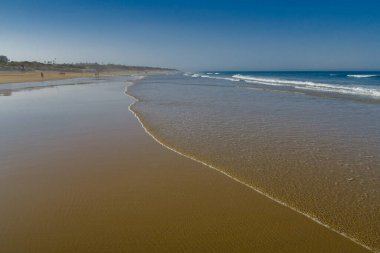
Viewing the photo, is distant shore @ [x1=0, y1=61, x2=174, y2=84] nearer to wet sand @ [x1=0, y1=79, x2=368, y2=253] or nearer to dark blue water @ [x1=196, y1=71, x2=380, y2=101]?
dark blue water @ [x1=196, y1=71, x2=380, y2=101]

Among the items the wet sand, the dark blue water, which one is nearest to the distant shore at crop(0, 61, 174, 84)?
the dark blue water

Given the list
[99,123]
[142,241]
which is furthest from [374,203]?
[99,123]

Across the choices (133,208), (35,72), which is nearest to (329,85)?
(133,208)

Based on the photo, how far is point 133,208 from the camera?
4.72m

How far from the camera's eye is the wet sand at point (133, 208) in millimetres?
3855

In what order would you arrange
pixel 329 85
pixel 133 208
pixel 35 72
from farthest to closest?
pixel 35 72 → pixel 329 85 → pixel 133 208

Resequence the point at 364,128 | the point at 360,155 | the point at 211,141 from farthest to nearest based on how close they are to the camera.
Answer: the point at 364,128
the point at 211,141
the point at 360,155

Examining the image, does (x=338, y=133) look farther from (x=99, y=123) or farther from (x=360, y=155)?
(x=99, y=123)

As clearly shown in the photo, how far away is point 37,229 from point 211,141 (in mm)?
5408

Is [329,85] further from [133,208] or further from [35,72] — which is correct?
[35,72]

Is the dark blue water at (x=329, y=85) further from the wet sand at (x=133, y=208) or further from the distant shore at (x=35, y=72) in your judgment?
the distant shore at (x=35, y=72)

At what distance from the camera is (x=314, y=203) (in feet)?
15.9

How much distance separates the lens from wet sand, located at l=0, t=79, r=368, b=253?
386 centimetres

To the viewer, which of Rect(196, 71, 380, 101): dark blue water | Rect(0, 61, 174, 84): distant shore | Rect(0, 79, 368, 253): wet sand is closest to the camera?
Rect(0, 79, 368, 253): wet sand
